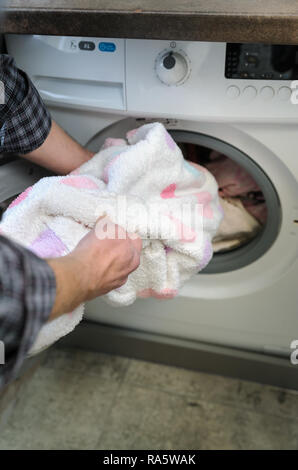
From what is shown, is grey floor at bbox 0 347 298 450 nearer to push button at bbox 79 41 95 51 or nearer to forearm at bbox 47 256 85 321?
forearm at bbox 47 256 85 321

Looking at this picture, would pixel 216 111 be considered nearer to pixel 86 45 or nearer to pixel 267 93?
pixel 267 93

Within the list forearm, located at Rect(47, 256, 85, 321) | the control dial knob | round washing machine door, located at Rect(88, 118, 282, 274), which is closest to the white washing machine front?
round washing machine door, located at Rect(88, 118, 282, 274)

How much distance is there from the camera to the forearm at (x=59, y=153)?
0.85m

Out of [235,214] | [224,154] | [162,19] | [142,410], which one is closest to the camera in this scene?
[162,19]

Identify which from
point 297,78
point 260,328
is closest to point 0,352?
point 297,78

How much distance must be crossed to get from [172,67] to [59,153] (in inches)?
11.0

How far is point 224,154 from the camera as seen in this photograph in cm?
92

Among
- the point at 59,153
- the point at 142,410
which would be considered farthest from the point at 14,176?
the point at 142,410

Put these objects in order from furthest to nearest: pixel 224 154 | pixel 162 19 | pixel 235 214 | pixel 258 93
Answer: pixel 235 214 → pixel 224 154 → pixel 258 93 → pixel 162 19

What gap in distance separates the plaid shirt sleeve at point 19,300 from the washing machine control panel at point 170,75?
0.44 meters

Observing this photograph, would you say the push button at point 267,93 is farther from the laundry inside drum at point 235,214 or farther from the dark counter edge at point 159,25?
the laundry inside drum at point 235,214

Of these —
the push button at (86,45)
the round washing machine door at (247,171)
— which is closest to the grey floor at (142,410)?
the round washing machine door at (247,171)

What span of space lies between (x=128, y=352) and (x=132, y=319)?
0.51 feet

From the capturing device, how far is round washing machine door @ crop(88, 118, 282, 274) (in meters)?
0.86
